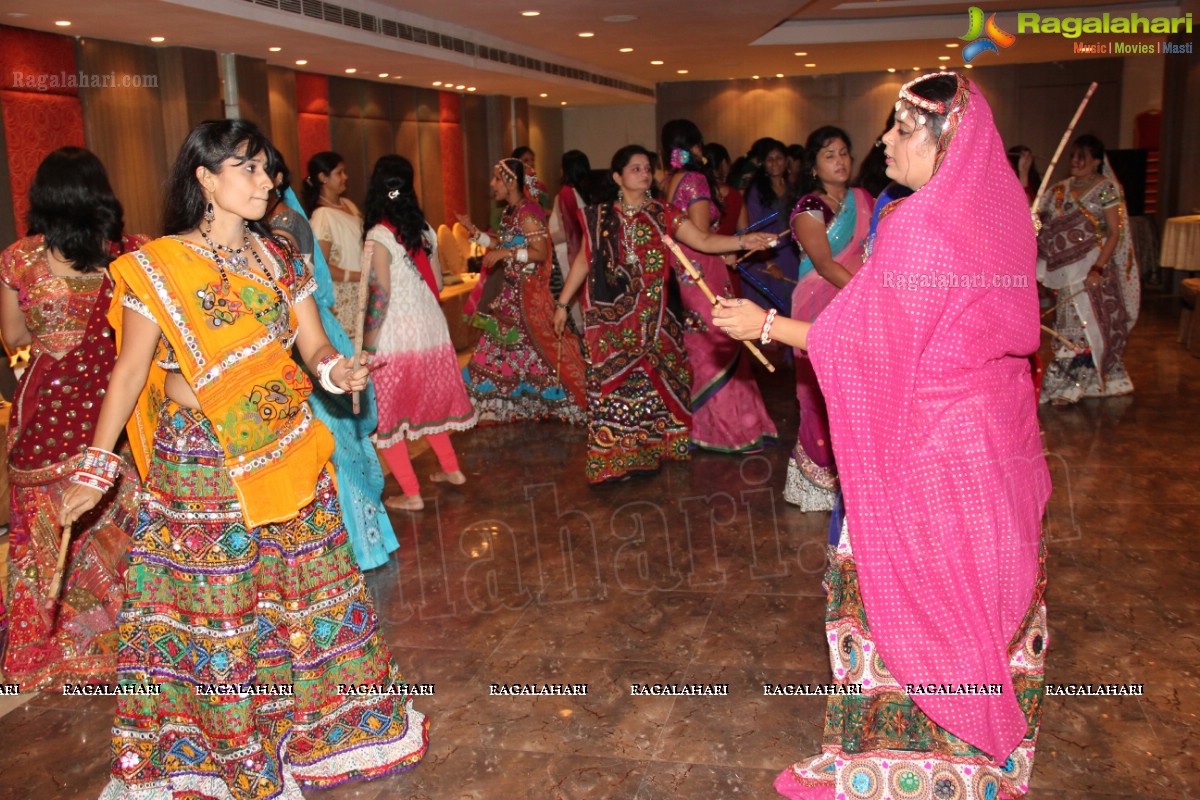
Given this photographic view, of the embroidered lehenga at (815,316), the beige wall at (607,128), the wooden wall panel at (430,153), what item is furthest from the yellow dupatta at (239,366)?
the beige wall at (607,128)

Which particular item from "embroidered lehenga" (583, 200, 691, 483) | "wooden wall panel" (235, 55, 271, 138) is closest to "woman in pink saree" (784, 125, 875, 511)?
"embroidered lehenga" (583, 200, 691, 483)

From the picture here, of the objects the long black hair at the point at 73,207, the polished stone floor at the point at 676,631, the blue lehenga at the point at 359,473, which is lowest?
the polished stone floor at the point at 676,631

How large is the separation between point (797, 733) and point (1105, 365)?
413 cm

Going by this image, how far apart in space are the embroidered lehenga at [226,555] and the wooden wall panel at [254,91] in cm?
532

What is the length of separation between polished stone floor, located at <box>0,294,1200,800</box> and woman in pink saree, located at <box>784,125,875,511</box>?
0.23 m

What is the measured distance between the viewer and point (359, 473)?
3.59 meters

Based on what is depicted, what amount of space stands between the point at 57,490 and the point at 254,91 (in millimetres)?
4948

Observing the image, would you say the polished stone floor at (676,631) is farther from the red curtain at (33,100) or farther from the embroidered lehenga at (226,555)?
the red curtain at (33,100)

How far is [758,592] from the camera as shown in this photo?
11.0ft

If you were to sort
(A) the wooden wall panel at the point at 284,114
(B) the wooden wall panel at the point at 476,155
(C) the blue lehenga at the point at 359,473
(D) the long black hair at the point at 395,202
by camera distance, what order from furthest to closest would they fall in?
(B) the wooden wall panel at the point at 476,155, (A) the wooden wall panel at the point at 284,114, (D) the long black hair at the point at 395,202, (C) the blue lehenga at the point at 359,473

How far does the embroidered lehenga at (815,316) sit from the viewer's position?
3666 mm

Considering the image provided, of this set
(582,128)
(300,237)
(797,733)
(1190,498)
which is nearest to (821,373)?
(797,733)

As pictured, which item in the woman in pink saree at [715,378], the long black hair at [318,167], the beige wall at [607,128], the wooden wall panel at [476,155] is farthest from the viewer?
the beige wall at [607,128]

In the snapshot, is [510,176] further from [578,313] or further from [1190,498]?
[1190,498]
